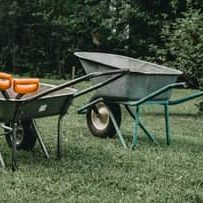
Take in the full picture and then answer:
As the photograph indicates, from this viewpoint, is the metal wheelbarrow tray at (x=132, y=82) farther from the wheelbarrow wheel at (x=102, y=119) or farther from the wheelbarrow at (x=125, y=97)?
the wheelbarrow wheel at (x=102, y=119)

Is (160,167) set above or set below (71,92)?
below

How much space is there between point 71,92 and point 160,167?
4.04 feet

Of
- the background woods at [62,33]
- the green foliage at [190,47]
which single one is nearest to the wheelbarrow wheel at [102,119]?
the green foliage at [190,47]

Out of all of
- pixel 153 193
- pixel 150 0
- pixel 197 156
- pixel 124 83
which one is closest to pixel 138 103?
pixel 124 83

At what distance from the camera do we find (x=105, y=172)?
6.48 metres

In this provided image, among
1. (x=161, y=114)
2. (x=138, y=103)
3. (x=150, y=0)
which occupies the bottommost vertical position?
(x=161, y=114)

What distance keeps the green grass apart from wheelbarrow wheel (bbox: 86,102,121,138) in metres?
0.15

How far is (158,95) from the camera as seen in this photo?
28.3 feet

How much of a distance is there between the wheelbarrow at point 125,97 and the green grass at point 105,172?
20 centimetres

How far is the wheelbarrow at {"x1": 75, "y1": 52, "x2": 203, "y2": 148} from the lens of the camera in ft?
27.9

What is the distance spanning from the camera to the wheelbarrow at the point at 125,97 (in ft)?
27.9

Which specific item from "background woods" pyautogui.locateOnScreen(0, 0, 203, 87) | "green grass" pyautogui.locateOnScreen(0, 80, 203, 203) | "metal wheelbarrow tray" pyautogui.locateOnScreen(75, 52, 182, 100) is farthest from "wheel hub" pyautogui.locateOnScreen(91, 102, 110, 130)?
"background woods" pyautogui.locateOnScreen(0, 0, 203, 87)

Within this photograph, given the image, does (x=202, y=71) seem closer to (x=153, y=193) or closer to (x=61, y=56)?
(x=153, y=193)

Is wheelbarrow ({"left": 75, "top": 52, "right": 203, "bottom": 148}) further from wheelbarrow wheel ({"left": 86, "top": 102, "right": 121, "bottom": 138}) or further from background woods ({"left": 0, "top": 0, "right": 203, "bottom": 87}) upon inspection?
background woods ({"left": 0, "top": 0, "right": 203, "bottom": 87})
